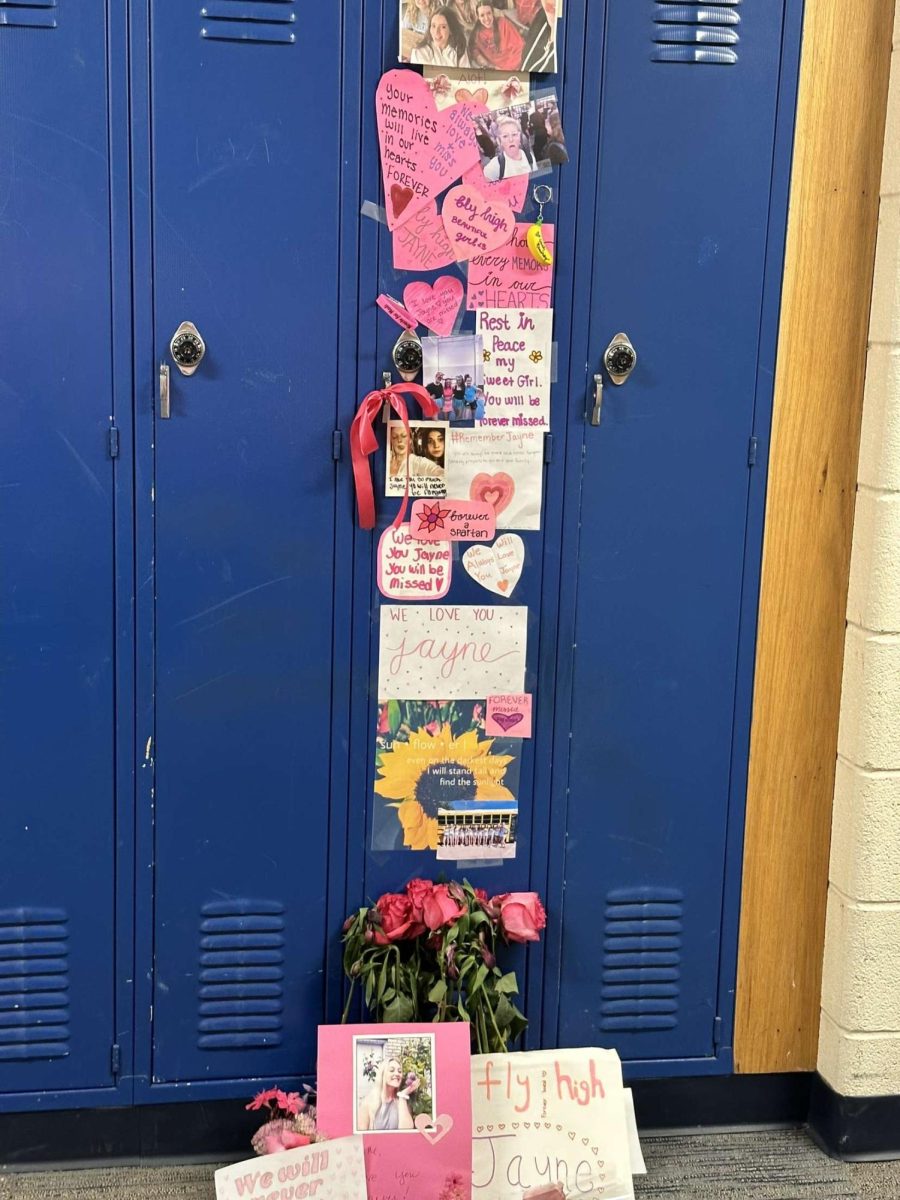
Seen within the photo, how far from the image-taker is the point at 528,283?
88.0 inches

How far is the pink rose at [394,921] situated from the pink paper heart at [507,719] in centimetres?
35

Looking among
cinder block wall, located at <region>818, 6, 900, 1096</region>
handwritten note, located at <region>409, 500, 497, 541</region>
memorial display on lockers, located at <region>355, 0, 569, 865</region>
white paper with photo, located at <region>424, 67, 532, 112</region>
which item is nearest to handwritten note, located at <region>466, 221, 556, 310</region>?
memorial display on lockers, located at <region>355, 0, 569, 865</region>

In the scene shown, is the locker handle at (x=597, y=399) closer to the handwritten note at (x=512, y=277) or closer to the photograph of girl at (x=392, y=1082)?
the handwritten note at (x=512, y=277)

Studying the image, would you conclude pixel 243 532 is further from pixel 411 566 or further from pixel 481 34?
pixel 481 34

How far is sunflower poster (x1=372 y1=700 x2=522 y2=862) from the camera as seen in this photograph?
7.66 ft

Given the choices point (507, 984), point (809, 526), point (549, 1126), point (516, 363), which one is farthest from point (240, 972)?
point (809, 526)

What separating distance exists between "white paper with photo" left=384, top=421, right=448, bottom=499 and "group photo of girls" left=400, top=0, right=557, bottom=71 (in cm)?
59

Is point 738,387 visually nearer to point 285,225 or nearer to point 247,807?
point 285,225

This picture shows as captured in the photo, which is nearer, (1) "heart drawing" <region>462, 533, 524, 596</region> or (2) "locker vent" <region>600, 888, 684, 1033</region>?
(1) "heart drawing" <region>462, 533, 524, 596</region>

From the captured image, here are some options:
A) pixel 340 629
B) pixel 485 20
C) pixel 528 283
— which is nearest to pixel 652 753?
pixel 340 629

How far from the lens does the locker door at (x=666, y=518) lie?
87.7 inches

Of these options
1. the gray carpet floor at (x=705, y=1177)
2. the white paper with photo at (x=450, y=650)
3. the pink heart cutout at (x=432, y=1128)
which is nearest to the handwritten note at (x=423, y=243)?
the white paper with photo at (x=450, y=650)

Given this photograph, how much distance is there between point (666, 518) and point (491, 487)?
0.32 metres

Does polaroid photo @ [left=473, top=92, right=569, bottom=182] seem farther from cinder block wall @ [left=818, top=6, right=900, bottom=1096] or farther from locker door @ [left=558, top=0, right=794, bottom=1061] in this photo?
cinder block wall @ [left=818, top=6, right=900, bottom=1096]
